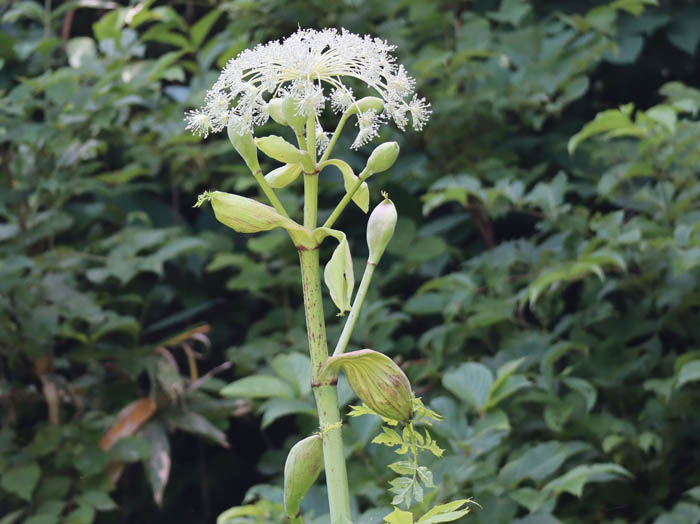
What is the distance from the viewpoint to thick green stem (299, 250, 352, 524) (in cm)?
58

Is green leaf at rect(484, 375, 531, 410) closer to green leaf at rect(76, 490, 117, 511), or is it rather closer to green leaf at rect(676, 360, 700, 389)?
green leaf at rect(676, 360, 700, 389)

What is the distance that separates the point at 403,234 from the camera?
2.12 metres

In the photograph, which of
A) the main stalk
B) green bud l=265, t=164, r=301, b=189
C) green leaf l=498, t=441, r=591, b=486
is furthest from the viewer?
green leaf l=498, t=441, r=591, b=486

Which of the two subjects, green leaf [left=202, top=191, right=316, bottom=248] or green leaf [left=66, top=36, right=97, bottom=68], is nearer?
green leaf [left=202, top=191, right=316, bottom=248]

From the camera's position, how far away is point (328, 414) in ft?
1.90

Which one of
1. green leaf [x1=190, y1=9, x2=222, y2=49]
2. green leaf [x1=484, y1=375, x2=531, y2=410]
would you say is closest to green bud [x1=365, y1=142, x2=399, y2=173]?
green leaf [x1=484, y1=375, x2=531, y2=410]

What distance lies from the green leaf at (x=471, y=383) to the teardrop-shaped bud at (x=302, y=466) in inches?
34.2

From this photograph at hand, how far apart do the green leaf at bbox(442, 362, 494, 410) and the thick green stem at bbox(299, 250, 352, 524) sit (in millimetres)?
873

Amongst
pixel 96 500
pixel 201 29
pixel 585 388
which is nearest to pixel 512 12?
pixel 201 29

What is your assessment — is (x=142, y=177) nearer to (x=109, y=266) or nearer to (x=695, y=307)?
(x=109, y=266)

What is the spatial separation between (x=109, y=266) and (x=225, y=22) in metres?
1.24

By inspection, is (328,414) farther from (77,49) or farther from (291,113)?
(77,49)

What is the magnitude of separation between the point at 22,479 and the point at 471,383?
38.8 inches

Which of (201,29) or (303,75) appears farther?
(201,29)
